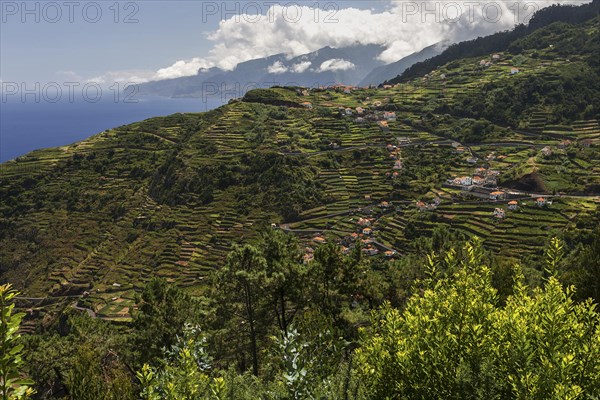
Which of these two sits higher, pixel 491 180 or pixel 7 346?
pixel 7 346

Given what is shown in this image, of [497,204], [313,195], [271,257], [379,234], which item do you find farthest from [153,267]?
[497,204]

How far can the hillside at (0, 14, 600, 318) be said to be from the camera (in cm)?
8675

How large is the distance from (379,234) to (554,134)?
3104 inches

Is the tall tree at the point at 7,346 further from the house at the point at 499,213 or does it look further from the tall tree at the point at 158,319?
the house at the point at 499,213

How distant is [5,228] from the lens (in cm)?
11156

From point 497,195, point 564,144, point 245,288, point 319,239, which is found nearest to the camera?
point 245,288

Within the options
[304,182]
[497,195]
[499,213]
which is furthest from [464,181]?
[304,182]

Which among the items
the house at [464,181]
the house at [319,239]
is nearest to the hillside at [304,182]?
the house at [464,181]

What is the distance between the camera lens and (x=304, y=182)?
111188mm

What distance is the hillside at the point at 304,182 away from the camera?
86.8m

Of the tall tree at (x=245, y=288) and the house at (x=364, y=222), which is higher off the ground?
the tall tree at (x=245, y=288)

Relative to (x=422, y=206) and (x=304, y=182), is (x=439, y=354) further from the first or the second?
(x=304, y=182)

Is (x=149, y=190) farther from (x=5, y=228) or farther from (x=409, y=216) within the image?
(x=409, y=216)

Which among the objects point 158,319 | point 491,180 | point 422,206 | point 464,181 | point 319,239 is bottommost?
point 319,239
